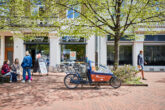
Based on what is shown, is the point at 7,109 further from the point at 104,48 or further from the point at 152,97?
the point at 104,48

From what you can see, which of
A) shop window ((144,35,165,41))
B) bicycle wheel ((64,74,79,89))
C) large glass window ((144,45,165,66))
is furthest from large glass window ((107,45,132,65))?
bicycle wheel ((64,74,79,89))

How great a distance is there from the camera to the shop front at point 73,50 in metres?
14.6

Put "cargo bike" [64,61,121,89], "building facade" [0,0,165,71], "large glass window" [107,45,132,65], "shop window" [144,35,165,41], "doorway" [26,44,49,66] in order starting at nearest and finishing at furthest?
"cargo bike" [64,61,121,89], "building facade" [0,0,165,71], "doorway" [26,44,49,66], "shop window" [144,35,165,41], "large glass window" [107,45,132,65]

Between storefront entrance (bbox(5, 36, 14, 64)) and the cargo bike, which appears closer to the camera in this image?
the cargo bike

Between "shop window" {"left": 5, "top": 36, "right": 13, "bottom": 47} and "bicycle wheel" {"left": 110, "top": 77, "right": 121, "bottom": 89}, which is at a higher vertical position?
"shop window" {"left": 5, "top": 36, "right": 13, "bottom": 47}

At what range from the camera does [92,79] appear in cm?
683

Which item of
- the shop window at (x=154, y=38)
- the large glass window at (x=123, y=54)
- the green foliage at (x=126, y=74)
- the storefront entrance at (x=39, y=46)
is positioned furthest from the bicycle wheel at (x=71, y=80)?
the shop window at (x=154, y=38)

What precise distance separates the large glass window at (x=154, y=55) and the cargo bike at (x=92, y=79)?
9.75 m

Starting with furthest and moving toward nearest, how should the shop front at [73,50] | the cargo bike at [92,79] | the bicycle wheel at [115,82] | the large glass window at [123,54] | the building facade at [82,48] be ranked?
the large glass window at [123,54]
the shop front at [73,50]
the building facade at [82,48]
the bicycle wheel at [115,82]
the cargo bike at [92,79]

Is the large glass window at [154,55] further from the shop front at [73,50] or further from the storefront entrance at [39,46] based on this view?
the storefront entrance at [39,46]

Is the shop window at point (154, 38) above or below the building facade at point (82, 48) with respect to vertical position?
above

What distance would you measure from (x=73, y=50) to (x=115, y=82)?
833cm

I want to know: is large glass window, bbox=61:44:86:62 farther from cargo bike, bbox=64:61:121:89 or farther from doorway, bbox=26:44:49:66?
cargo bike, bbox=64:61:121:89

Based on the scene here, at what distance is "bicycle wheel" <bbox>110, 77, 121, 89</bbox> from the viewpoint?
6.92 metres
